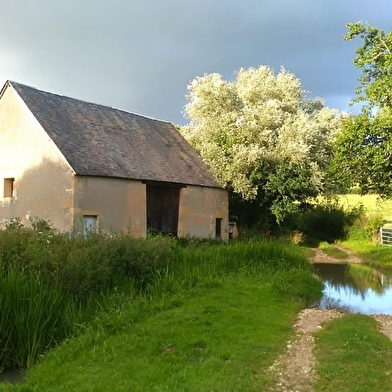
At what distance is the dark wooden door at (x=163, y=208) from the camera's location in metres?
22.0

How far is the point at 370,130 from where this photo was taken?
15750mm

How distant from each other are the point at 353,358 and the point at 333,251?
19.9m

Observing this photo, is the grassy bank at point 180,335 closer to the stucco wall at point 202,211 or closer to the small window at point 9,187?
the stucco wall at point 202,211

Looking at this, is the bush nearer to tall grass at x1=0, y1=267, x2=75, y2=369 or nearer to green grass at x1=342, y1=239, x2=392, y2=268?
green grass at x1=342, y1=239, x2=392, y2=268

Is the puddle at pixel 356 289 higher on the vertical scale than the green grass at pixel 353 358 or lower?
lower

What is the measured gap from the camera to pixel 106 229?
18.6 meters

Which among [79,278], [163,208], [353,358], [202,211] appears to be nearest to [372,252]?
[202,211]

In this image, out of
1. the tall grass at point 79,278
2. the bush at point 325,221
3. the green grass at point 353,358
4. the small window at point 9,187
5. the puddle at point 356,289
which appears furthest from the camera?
the bush at point 325,221

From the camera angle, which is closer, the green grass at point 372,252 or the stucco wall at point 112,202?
the stucco wall at point 112,202

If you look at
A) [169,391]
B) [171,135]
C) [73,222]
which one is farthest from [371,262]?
[169,391]

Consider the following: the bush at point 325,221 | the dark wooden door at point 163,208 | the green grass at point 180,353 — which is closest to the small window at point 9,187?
the dark wooden door at point 163,208

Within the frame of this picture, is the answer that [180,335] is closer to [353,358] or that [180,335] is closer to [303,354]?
[303,354]

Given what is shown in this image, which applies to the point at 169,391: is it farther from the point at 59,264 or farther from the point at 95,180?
the point at 95,180

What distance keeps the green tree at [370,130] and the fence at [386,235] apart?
9471mm
